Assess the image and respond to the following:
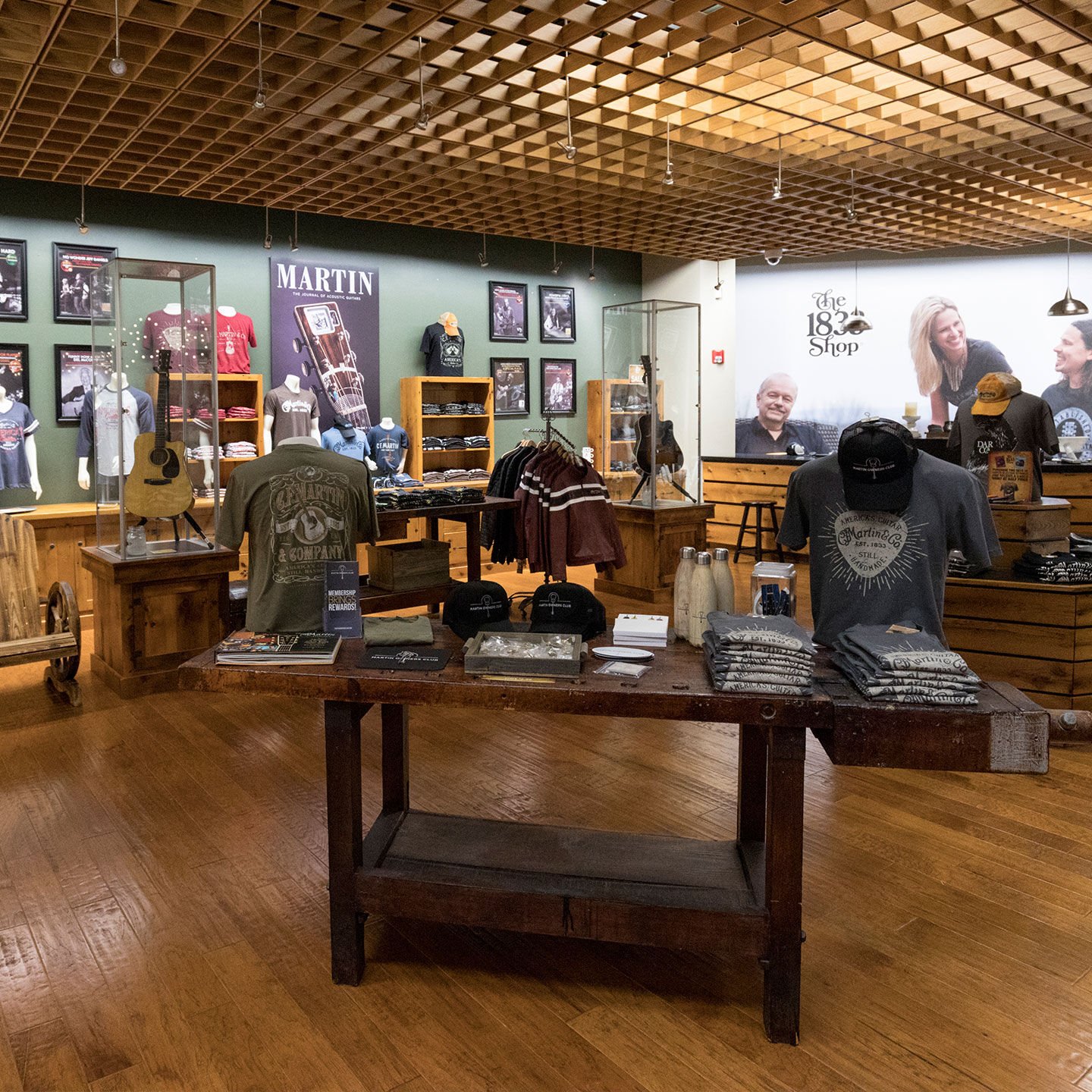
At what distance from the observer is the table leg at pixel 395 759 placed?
302 centimetres

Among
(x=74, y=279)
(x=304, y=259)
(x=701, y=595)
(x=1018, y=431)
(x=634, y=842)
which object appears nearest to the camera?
(x=701, y=595)

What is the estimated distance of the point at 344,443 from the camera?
835 centimetres

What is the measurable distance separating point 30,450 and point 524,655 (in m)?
6.09

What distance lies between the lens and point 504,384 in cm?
984

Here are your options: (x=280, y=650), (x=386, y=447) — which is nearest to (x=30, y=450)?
(x=386, y=447)

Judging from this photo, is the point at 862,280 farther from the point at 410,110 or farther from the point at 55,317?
the point at 55,317

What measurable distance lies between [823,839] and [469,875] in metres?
1.45

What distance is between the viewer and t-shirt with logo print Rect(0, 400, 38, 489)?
7.05 meters

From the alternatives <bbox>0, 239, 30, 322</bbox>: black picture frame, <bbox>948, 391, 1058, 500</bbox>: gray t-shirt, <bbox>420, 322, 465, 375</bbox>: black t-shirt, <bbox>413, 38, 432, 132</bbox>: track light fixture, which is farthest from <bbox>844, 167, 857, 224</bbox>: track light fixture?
<bbox>0, 239, 30, 322</bbox>: black picture frame

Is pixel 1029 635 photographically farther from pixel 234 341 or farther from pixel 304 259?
pixel 304 259

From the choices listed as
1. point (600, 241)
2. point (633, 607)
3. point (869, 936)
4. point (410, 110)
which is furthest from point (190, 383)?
point (600, 241)

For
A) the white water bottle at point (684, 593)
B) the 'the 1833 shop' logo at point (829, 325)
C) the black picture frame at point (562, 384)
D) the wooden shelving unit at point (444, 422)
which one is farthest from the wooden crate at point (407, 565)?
the 'the 1833 shop' logo at point (829, 325)

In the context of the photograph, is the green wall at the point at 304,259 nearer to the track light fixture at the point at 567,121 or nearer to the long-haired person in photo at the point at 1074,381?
the track light fixture at the point at 567,121

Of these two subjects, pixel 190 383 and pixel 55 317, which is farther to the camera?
pixel 55 317
